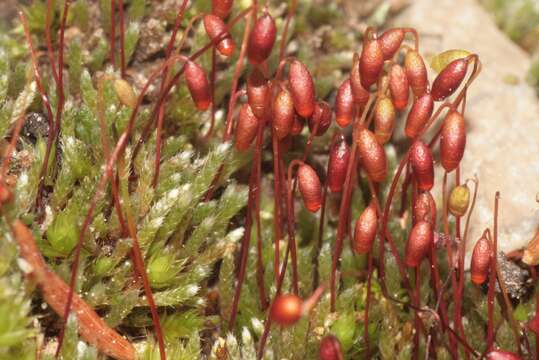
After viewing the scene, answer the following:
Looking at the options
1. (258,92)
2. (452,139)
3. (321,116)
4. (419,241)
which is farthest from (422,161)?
(258,92)

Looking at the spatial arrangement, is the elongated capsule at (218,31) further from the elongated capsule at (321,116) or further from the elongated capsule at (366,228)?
the elongated capsule at (366,228)

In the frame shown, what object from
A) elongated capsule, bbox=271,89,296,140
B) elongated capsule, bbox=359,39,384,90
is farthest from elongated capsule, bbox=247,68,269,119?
elongated capsule, bbox=359,39,384,90

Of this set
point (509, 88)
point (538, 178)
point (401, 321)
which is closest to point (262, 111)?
point (401, 321)

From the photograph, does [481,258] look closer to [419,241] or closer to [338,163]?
[419,241]

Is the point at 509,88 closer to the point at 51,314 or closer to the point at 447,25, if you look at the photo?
the point at 447,25

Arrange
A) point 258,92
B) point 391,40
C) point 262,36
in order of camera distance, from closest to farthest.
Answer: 1. point 262,36
2. point 258,92
3. point 391,40

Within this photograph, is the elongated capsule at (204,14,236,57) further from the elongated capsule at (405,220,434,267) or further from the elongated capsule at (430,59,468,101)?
the elongated capsule at (405,220,434,267)
